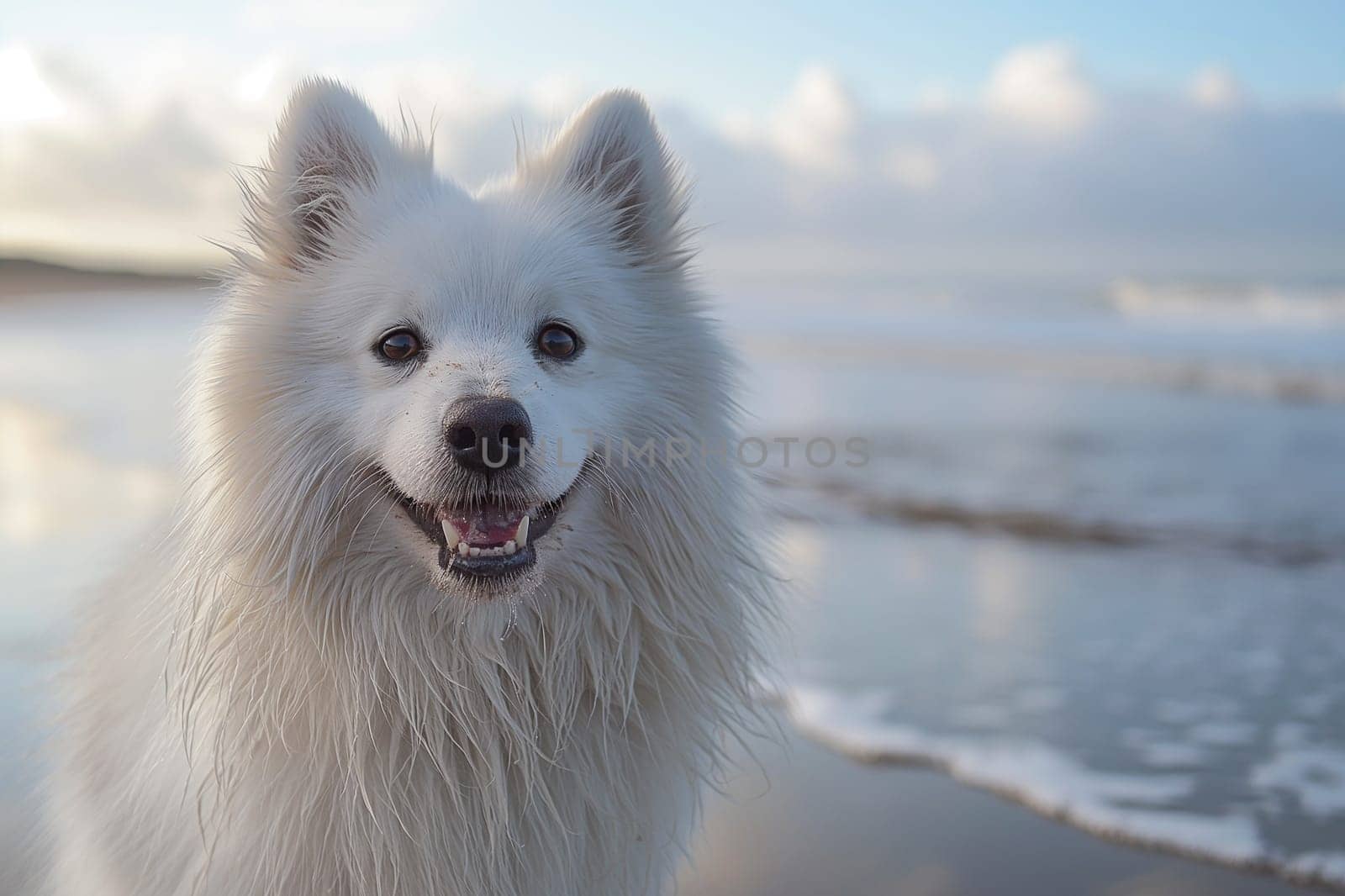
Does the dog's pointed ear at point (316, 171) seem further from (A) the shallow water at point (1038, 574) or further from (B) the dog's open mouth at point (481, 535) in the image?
(B) the dog's open mouth at point (481, 535)

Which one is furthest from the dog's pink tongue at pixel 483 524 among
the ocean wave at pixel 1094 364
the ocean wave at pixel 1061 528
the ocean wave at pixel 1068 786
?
the ocean wave at pixel 1094 364

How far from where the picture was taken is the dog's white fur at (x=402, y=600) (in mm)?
2127

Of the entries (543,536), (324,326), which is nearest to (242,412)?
(324,326)

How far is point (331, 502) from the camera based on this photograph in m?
2.16

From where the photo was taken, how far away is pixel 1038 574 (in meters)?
6.10

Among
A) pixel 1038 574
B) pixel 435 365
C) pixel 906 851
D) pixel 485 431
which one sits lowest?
pixel 906 851

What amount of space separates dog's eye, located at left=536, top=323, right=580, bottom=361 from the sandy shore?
5.56ft

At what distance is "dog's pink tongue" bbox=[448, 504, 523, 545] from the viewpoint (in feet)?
6.86

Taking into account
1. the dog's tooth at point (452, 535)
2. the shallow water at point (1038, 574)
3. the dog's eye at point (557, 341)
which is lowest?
the shallow water at point (1038, 574)

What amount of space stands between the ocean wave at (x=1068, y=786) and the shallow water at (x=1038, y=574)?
1 cm

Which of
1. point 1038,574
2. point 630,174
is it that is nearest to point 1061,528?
point 1038,574

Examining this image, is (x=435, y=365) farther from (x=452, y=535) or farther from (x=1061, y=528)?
(x=1061, y=528)

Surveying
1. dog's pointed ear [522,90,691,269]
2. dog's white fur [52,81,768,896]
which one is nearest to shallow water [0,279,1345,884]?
dog's pointed ear [522,90,691,269]

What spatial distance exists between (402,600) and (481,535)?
0.27 metres
